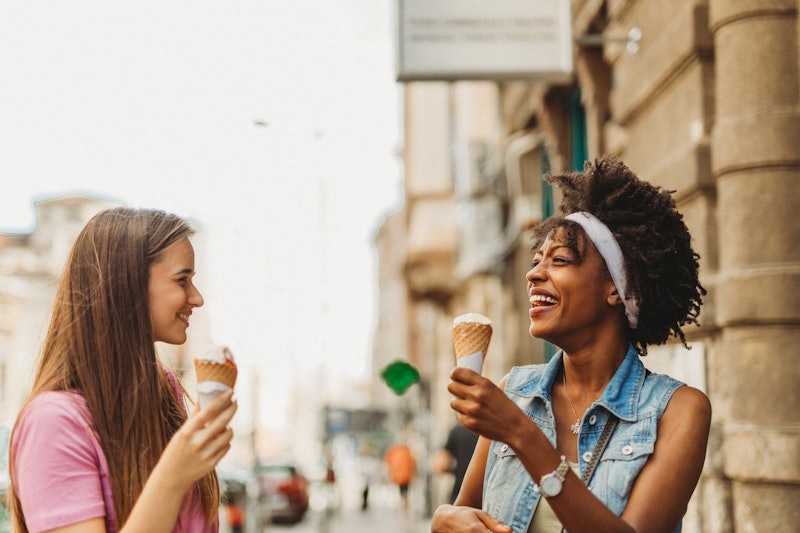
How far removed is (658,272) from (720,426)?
116 inches

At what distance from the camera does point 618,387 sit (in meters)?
2.92

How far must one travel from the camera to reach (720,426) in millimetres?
5641

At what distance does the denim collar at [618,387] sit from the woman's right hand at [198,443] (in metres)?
1.09

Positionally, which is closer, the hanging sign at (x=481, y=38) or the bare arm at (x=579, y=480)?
the bare arm at (x=579, y=480)

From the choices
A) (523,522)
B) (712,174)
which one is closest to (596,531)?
(523,522)

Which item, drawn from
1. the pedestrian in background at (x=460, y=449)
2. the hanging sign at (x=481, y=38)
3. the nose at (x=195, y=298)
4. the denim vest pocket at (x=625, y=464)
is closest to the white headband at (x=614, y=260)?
the denim vest pocket at (x=625, y=464)

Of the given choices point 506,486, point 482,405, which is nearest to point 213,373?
point 482,405

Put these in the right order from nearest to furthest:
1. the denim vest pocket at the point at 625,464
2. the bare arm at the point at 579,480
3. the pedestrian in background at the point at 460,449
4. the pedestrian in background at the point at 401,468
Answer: the bare arm at the point at 579,480 < the denim vest pocket at the point at 625,464 < the pedestrian in background at the point at 460,449 < the pedestrian in background at the point at 401,468

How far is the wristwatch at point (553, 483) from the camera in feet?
8.41

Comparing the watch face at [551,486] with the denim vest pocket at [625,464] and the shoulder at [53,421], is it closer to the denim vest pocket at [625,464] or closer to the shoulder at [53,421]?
the denim vest pocket at [625,464]

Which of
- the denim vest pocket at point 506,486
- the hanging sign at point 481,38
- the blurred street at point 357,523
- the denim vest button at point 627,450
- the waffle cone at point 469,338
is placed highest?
the hanging sign at point 481,38

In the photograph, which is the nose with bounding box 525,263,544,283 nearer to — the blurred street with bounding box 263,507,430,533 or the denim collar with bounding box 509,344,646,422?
the denim collar with bounding box 509,344,646,422

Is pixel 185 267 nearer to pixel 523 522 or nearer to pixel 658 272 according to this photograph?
pixel 523 522

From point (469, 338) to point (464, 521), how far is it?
579 mm
